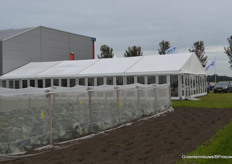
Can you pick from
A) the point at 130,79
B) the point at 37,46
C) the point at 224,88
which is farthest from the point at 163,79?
the point at 37,46

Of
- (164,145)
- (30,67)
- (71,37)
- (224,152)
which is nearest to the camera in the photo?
(224,152)

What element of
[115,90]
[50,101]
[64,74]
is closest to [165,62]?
[64,74]

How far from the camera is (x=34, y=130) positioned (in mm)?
7086

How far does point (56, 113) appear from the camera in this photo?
7.74 m

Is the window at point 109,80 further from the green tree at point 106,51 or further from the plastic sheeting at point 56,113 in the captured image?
the green tree at point 106,51

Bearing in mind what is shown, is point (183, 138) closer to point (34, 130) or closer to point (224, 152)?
point (224, 152)

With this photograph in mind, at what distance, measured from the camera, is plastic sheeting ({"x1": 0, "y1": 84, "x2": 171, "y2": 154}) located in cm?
660

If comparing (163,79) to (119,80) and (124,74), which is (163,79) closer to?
(124,74)

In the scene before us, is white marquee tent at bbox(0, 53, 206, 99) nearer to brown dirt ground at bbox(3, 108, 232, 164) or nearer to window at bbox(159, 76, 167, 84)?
window at bbox(159, 76, 167, 84)

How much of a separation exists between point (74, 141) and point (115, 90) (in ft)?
10.4

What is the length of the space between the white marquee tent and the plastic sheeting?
1163 cm

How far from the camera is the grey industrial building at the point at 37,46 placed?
102 ft

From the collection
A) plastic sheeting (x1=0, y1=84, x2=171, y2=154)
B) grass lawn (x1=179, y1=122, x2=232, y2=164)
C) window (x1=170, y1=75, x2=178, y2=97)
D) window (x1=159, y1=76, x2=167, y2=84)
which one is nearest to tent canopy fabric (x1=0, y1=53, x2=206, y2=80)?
window (x1=159, y1=76, x2=167, y2=84)

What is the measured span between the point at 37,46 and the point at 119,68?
14541 millimetres
